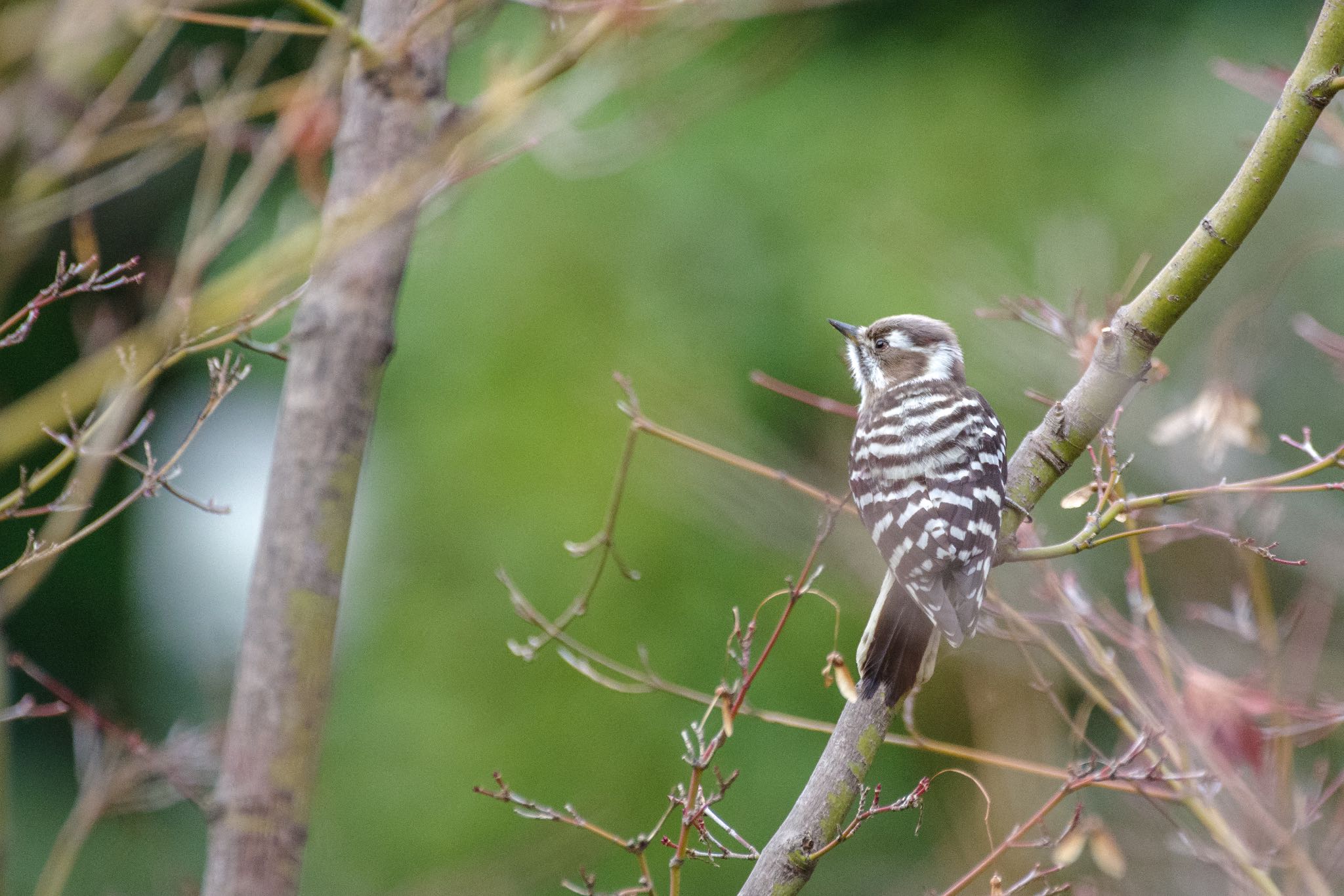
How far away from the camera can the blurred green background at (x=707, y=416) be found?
475 centimetres

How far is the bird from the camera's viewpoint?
2.18m

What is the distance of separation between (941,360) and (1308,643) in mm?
1230

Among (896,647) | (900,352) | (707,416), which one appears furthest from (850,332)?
(896,647)

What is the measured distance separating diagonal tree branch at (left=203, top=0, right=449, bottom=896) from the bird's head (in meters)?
1.69

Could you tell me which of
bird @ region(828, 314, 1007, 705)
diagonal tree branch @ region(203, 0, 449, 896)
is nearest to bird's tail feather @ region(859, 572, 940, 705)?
bird @ region(828, 314, 1007, 705)

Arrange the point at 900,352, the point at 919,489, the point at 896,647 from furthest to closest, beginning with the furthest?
the point at 900,352 < the point at 919,489 < the point at 896,647

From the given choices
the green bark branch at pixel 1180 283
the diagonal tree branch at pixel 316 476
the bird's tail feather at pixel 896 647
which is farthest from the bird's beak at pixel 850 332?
the diagonal tree branch at pixel 316 476

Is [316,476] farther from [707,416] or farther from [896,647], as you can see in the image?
[707,416]

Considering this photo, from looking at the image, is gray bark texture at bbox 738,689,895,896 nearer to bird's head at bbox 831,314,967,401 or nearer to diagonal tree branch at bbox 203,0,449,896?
diagonal tree branch at bbox 203,0,449,896

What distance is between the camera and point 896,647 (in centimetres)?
208

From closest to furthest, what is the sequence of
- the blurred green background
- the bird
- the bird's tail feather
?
the bird's tail feather → the bird → the blurred green background

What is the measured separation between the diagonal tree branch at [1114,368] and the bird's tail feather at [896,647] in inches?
2.4

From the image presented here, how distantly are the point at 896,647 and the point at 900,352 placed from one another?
1.66 metres

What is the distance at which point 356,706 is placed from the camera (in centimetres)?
525
